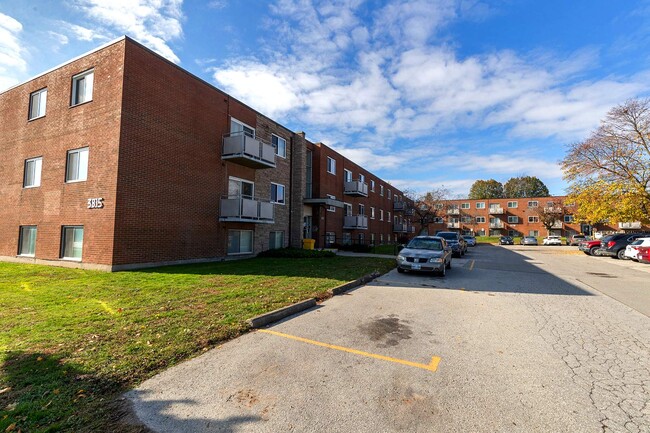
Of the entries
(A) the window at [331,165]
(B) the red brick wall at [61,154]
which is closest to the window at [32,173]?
(B) the red brick wall at [61,154]

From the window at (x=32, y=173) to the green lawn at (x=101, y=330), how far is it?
669 cm

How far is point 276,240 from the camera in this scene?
21.0 metres

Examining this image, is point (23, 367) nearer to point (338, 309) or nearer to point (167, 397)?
point (167, 397)

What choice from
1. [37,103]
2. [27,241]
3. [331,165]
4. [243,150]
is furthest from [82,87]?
[331,165]

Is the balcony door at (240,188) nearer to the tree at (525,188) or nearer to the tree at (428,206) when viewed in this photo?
the tree at (428,206)

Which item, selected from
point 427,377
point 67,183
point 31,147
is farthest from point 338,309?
point 31,147

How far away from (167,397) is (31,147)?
18.1 metres

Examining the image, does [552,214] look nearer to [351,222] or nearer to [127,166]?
[351,222]

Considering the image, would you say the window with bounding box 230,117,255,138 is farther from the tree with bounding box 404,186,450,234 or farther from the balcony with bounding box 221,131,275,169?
the tree with bounding box 404,186,450,234

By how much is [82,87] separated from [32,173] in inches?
202

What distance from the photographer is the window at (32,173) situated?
48.6 feet

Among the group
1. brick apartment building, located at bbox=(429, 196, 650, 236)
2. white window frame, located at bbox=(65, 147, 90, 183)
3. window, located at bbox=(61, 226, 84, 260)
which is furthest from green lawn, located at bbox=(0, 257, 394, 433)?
brick apartment building, located at bbox=(429, 196, 650, 236)

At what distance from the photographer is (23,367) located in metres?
3.67

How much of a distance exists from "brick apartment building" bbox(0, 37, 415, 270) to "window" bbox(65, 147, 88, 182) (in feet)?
0.15
